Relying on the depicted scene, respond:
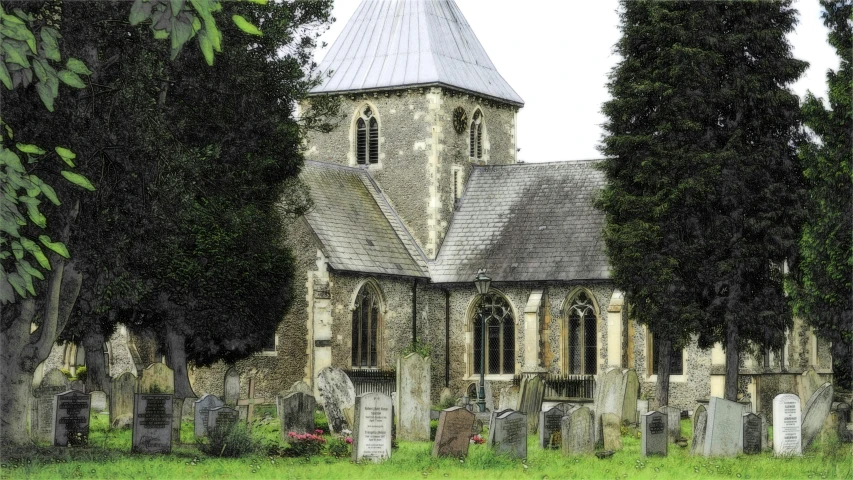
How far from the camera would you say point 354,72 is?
42.2m

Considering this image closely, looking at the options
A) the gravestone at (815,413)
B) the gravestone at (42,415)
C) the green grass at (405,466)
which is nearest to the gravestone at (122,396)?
the gravestone at (42,415)

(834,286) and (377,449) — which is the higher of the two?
(834,286)

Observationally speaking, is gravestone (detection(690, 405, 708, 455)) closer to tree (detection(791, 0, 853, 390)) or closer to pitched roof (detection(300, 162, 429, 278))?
tree (detection(791, 0, 853, 390))

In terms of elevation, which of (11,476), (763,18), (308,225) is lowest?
(11,476)

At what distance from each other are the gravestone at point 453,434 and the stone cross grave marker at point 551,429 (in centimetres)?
254

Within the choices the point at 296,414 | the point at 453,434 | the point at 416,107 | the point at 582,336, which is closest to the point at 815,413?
the point at 453,434

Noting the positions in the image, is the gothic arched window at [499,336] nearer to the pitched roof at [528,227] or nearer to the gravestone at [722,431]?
the pitched roof at [528,227]

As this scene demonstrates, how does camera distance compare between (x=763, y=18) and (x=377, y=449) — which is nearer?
(x=377, y=449)

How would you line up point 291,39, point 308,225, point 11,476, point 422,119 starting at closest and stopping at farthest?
point 11,476 < point 291,39 < point 308,225 < point 422,119

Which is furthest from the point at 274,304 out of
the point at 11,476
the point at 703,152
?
the point at 11,476

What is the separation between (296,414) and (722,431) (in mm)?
7284

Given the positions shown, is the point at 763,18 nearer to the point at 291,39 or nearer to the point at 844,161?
the point at 844,161

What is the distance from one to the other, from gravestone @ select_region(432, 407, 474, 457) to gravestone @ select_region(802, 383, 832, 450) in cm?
612

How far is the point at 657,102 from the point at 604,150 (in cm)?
170
